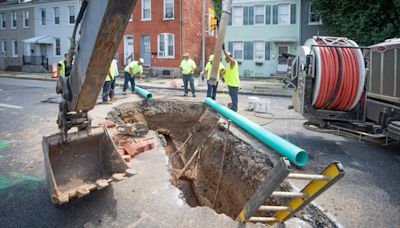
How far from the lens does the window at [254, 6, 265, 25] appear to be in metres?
26.7

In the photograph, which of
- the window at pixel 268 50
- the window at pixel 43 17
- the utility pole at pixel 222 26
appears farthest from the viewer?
the window at pixel 43 17

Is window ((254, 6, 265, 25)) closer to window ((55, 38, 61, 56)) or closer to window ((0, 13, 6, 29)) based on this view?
window ((55, 38, 61, 56))

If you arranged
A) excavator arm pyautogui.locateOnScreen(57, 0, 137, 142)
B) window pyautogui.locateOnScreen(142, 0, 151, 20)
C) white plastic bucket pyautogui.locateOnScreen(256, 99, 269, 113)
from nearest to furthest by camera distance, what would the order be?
excavator arm pyautogui.locateOnScreen(57, 0, 137, 142), white plastic bucket pyautogui.locateOnScreen(256, 99, 269, 113), window pyautogui.locateOnScreen(142, 0, 151, 20)

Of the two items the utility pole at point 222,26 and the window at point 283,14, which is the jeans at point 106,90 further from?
the window at point 283,14

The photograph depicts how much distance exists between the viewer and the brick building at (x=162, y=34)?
1049 inches

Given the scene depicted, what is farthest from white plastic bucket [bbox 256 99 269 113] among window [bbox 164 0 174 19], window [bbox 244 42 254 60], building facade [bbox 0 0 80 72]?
building facade [bbox 0 0 80 72]

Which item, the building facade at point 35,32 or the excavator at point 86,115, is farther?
the building facade at point 35,32

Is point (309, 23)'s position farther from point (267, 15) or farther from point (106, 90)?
point (106, 90)

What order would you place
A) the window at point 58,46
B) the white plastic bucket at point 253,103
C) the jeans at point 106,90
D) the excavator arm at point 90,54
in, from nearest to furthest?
the excavator arm at point 90,54
the white plastic bucket at point 253,103
the jeans at point 106,90
the window at point 58,46

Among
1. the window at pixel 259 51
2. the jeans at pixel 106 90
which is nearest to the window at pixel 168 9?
the window at pixel 259 51

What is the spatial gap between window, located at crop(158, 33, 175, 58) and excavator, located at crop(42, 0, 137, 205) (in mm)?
22902

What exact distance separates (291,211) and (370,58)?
4989mm

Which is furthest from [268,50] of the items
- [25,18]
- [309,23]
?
[25,18]

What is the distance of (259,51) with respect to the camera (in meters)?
27.2
